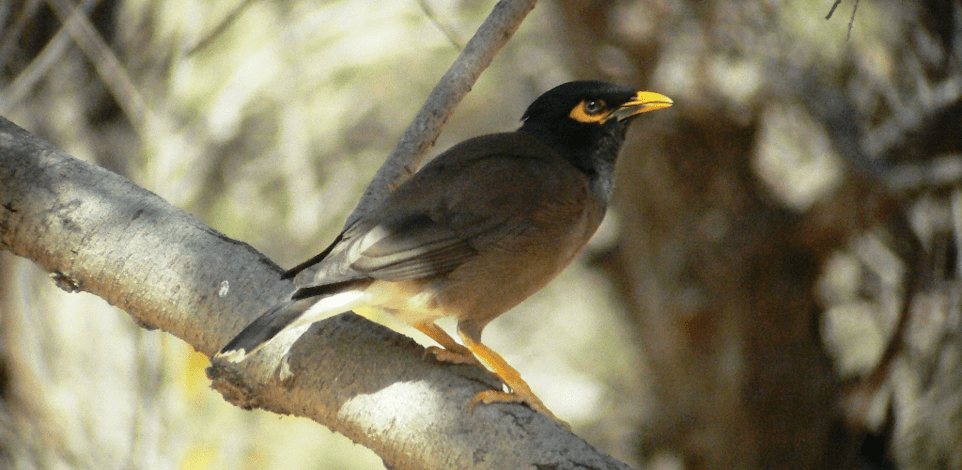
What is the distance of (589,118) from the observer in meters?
2.88

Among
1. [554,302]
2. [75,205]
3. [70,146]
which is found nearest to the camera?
[75,205]

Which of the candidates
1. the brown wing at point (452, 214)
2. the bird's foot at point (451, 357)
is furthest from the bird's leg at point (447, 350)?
the brown wing at point (452, 214)

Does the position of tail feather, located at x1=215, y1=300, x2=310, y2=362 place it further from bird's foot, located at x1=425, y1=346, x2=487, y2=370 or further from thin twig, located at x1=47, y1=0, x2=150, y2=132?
thin twig, located at x1=47, y1=0, x2=150, y2=132

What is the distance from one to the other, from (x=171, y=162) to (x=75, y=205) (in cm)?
253

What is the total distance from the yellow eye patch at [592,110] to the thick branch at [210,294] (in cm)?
113

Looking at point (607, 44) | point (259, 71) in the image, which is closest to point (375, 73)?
point (259, 71)

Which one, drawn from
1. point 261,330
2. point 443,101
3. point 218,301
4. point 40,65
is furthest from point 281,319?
point 40,65

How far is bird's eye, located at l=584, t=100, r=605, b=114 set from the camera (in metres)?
2.87

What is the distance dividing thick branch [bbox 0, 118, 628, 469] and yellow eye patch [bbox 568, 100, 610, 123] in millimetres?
1132

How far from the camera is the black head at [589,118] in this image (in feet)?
9.34

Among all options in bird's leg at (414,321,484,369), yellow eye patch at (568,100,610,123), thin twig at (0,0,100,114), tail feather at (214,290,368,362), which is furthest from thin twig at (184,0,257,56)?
tail feather at (214,290,368,362)

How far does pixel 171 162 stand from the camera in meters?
4.63

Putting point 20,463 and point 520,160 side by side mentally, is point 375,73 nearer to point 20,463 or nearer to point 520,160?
point 520,160

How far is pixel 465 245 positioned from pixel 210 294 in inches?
27.9
